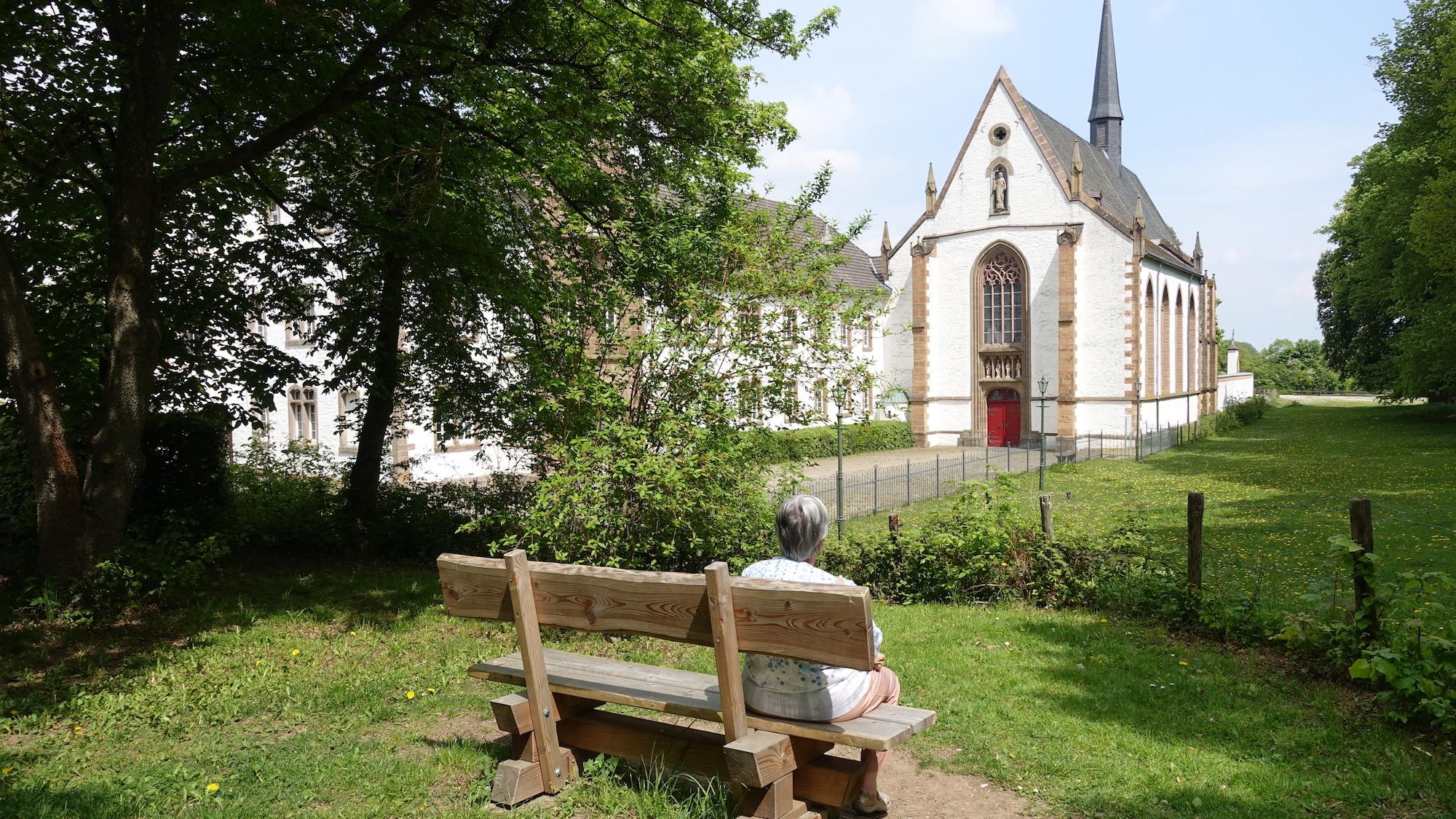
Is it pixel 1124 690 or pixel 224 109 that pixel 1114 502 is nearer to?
pixel 1124 690

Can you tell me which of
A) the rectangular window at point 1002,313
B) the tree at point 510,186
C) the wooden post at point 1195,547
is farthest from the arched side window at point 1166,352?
the wooden post at point 1195,547

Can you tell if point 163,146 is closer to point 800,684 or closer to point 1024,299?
point 800,684

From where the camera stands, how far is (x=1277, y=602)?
7473 millimetres

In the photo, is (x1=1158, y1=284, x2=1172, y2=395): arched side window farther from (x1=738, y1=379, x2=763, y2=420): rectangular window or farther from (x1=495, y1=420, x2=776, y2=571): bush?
(x1=495, y1=420, x2=776, y2=571): bush

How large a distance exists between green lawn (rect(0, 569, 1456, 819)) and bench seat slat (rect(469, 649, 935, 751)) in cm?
43

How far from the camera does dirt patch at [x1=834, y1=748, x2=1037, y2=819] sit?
4102 millimetres

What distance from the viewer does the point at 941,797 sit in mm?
4289

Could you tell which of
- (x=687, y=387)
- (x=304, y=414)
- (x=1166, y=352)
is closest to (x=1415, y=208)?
(x=1166, y=352)

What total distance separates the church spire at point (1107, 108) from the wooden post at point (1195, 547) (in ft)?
160

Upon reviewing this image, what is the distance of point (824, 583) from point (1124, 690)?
3.42 meters

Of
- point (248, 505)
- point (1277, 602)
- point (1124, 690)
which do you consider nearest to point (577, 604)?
point (1124, 690)

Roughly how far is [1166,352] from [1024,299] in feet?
33.3

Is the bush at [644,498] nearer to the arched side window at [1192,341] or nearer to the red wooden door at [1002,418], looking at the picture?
the red wooden door at [1002,418]

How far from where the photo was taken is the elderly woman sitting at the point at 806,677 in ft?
11.7
